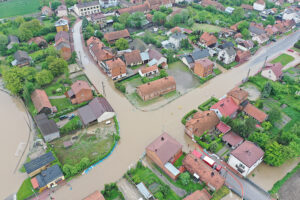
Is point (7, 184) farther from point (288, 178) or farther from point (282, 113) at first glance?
point (282, 113)

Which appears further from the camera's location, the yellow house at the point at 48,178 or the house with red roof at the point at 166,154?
the house with red roof at the point at 166,154

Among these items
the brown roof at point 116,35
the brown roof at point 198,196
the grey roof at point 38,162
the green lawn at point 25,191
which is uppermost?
the brown roof at point 116,35

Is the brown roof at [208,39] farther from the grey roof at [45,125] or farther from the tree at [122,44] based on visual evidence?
the grey roof at [45,125]

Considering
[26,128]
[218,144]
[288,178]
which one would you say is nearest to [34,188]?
[26,128]

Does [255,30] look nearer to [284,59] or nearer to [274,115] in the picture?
[284,59]

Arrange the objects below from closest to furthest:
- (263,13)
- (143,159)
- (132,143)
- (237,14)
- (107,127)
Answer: (143,159) → (132,143) → (107,127) → (237,14) → (263,13)

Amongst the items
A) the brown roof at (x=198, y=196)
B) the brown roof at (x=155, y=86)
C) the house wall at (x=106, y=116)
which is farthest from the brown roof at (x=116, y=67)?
the brown roof at (x=198, y=196)
